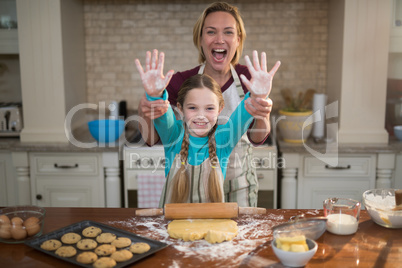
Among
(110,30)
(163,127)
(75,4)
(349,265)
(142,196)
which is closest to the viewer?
(349,265)

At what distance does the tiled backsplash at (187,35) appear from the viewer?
3.64 metres

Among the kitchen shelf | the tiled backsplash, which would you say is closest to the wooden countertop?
the kitchen shelf

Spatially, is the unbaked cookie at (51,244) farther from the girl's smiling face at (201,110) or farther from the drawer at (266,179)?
the drawer at (266,179)

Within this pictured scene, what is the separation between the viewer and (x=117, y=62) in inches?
149

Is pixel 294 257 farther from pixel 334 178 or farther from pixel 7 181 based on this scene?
pixel 7 181

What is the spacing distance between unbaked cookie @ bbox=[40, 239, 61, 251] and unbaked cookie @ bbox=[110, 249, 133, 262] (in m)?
0.21

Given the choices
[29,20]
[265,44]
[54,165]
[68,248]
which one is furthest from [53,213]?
[265,44]

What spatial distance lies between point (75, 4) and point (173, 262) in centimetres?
266

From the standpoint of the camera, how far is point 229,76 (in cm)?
223

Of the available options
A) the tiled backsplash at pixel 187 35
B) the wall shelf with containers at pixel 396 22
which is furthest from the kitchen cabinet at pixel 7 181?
the wall shelf with containers at pixel 396 22

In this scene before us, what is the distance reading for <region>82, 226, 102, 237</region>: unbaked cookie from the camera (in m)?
1.60

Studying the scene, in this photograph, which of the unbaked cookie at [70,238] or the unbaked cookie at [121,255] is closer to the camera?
the unbaked cookie at [121,255]

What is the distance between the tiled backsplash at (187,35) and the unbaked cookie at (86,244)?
2401 millimetres

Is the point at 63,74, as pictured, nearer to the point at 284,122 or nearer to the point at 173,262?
the point at 284,122
